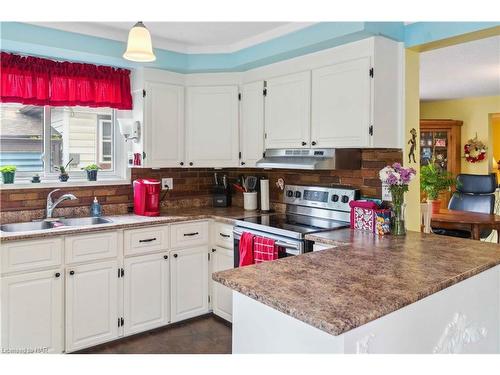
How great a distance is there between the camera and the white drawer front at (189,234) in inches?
126

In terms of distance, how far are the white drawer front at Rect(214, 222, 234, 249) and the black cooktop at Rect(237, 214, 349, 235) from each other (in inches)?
6.8

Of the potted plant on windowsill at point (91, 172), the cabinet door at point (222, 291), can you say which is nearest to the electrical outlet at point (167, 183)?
the potted plant on windowsill at point (91, 172)

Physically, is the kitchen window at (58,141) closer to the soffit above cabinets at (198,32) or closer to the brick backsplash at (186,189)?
the brick backsplash at (186,189)

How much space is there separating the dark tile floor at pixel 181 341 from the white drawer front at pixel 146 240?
633mm

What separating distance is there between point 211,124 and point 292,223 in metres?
1.20

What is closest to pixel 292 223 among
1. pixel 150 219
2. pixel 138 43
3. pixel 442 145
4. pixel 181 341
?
pixel 150 219

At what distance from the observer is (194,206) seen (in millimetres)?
3994

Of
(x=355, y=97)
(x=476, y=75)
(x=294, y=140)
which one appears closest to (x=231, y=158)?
(x=294, y=140)

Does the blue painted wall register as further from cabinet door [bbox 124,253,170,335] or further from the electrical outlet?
cabinet door [bbox 124,253,170,335]

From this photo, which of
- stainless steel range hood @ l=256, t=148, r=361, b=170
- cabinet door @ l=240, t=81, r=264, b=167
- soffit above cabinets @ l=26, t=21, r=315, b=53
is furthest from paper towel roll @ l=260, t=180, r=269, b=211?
soffit above cabinets @ l=26, t=21, r=315, b=53

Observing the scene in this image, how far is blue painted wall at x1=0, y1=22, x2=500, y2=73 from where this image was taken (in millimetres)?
2578

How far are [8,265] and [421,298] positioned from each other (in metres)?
2.26

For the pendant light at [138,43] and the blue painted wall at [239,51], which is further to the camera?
the blue painted wall at [239,51]

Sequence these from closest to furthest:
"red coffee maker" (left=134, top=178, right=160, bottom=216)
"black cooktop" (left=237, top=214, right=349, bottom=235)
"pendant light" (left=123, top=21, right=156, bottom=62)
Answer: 1. "pendant light" (left=123, top=21, right=156, bottom=62)
2. "black cooktop" (left=237, top=214, right=349, bottom=235)
3. "red coffee maker" (left=134, top=178, right=160, bottom=216)
